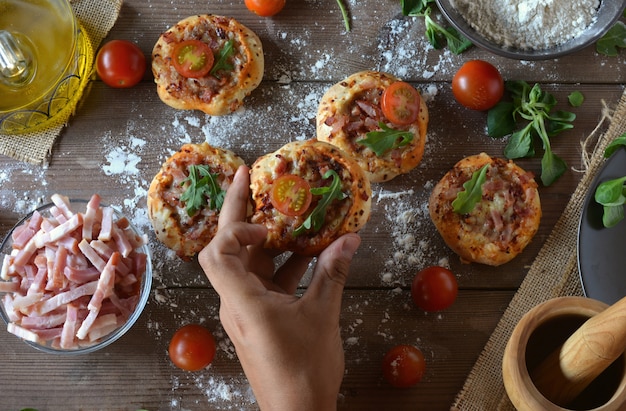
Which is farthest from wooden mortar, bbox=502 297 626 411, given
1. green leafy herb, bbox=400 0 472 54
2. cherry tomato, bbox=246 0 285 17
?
cherry tomato, bbox=246 0 285 17

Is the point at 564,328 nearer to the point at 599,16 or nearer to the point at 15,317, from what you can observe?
the point at 599,16

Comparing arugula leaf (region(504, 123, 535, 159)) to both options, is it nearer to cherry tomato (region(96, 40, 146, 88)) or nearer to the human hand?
the human hand

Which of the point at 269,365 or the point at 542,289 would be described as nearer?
the point at 269,365

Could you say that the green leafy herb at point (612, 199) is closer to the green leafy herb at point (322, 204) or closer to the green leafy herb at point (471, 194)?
the green leafy herb at point (471, 194)

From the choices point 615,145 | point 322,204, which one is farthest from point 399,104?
point 615,145

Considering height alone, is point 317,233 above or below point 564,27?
below

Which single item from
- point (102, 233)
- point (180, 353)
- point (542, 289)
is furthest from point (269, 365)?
point (542, 289)
